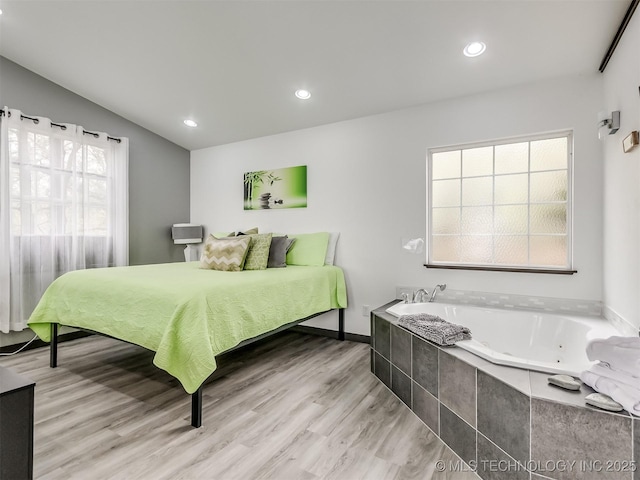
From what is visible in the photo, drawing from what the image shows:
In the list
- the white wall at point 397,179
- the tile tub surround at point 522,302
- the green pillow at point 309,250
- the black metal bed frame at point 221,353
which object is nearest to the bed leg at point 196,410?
the black metal bed frame at point 221,353

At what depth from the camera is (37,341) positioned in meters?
3.21

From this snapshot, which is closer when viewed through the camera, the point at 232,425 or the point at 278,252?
the point at 232,425

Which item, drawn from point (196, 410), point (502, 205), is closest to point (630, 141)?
point (502, 205)

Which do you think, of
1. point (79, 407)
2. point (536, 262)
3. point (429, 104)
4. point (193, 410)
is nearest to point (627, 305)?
point (536, 262)

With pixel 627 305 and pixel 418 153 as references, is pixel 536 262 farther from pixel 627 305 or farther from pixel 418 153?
pixel 418 153

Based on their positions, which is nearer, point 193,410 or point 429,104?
point 193,410

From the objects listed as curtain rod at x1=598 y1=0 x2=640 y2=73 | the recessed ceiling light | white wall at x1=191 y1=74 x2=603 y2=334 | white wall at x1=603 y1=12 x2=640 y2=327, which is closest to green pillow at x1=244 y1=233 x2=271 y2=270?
white wall at x1=191 y1=74 x2=603 y2=334

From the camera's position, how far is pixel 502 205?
2877 millimetres

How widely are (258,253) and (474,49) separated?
2.38 meters

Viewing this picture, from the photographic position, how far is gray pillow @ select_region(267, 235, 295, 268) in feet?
10.9

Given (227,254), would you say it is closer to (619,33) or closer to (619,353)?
(619,353)

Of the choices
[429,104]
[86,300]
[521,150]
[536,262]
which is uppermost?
[429,104]

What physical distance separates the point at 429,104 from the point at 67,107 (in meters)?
3.62

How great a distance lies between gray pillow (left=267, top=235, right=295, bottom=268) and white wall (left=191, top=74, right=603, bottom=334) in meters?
0.44
